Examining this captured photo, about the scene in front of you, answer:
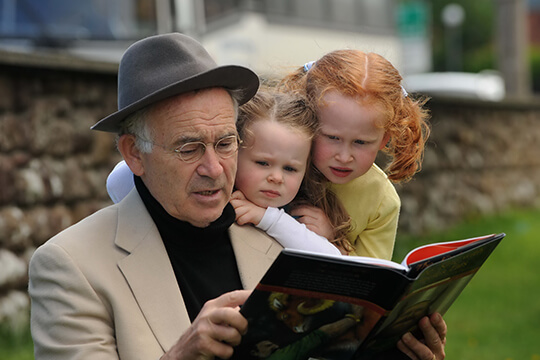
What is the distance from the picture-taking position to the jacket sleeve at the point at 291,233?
2.79m

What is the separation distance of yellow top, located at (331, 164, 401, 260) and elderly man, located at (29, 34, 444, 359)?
426 millimetres

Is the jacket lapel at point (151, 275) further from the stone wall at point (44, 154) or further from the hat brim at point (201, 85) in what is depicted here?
the stone wall at point (44, 154)

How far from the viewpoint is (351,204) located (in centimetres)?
299

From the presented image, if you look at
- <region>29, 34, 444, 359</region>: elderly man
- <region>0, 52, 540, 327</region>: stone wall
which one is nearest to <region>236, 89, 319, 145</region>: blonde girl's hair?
<region>29, 34, 444, 359</region>: elderly man

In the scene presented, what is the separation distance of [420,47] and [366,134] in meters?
9.20

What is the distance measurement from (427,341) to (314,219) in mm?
552

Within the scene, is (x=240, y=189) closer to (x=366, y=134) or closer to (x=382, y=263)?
(x=366, y=134)

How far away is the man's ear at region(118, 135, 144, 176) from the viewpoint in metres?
2.64

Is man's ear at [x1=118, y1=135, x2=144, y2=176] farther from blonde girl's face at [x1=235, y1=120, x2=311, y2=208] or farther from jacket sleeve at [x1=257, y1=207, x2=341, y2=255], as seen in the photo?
jacket sleeve at [x1=257, y1=207, x2=341, y2=255]

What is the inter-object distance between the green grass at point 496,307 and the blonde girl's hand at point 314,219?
2541 millimetres

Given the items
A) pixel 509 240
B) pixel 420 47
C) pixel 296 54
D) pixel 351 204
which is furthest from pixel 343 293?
pixel 296 54

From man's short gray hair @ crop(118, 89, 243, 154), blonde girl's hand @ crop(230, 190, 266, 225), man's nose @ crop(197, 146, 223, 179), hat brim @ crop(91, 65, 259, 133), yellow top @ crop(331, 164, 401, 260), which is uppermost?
hat brim @ crop(91, 65, 259, 133)

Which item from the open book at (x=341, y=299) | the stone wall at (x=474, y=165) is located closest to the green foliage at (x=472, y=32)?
the stone wall at (x=474, y=165)

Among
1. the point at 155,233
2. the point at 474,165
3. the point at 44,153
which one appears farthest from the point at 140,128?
the point at 474,165
